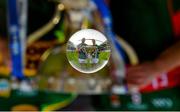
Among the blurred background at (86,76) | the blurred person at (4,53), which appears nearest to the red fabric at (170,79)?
the blurred background at (86,76)

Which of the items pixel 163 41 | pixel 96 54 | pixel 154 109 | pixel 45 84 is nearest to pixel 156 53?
pixel 163 41

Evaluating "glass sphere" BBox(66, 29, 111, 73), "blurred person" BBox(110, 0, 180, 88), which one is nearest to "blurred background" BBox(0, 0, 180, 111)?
"blurred person" BBox(110, 0, 180, 88)

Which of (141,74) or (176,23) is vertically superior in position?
(176,23)

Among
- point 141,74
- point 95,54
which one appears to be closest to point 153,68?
point 141,74

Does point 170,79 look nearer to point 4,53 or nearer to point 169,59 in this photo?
point 169,59

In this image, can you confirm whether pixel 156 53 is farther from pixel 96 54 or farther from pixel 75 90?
pixel 96 54

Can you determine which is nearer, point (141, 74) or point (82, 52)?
point (82, 52)
